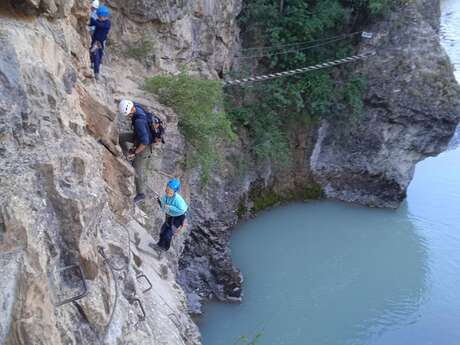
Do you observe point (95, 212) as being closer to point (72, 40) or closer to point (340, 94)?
point (72, 40)

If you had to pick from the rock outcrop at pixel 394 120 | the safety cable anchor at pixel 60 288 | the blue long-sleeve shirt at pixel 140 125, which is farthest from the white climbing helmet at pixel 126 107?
the rock outcrop at pixel 394 120

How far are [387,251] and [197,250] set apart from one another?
531cm

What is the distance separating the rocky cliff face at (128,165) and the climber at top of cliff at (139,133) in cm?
28

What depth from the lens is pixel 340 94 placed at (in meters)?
14.2

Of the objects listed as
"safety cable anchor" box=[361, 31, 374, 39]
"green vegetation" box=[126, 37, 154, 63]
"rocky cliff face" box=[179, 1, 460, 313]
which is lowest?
"rocky cliff face" box=[179, 1, 460, 313]

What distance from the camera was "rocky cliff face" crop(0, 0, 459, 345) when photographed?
355 cm

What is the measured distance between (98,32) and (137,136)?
1.69 m

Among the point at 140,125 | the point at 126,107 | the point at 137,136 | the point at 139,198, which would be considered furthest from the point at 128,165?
the point at 139,198

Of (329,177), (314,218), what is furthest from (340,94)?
(314,218)

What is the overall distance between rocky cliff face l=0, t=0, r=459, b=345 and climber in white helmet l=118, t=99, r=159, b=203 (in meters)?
0.27

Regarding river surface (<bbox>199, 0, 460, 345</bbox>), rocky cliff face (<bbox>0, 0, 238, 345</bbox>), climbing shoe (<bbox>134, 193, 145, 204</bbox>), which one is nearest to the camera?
rocky cliff face (<bbox>0, 0, 238, 345</bbox>)

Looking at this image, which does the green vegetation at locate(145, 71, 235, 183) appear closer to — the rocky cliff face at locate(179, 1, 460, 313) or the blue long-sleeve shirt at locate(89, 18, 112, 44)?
the blue long-sleeve shirt at locate(89, 18, 112, 44)

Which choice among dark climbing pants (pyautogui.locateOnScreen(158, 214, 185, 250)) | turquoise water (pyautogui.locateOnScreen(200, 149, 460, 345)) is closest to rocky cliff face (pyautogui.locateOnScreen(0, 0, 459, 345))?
dark climbing pants (pyautogui.locateOnScreen(158, 214, 185, 250))

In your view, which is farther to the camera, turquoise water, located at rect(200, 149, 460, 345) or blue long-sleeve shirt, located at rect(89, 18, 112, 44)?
turquoise water, located at rect(200, 149, 460, 345)
